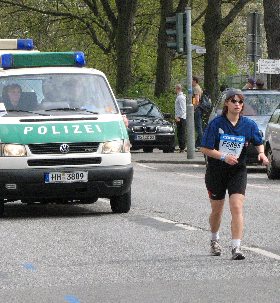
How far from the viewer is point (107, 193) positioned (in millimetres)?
17250

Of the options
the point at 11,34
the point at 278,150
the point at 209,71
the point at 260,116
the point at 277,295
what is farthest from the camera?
the point at 11,34

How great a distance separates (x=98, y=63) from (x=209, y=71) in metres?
30.6

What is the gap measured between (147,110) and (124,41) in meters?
9.13

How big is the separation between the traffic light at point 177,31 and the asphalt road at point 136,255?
12447mm

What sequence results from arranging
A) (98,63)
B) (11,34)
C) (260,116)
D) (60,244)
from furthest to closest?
(98,63), (11,34), (260,116), (60,244)

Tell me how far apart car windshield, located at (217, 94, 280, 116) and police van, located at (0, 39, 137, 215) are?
11.9 m

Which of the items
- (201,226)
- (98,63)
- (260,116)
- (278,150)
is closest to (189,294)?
(201,226)

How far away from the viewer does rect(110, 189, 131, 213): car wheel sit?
1770 centimetres

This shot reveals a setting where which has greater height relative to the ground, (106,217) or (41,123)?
(41,123)

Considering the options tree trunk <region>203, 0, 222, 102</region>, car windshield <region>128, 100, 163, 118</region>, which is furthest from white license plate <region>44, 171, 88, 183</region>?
tree trunk <region>203, 0, 222, 102</region>

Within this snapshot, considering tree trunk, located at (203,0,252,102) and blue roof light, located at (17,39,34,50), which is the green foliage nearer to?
tree trunk, located at (203,0,252,102)

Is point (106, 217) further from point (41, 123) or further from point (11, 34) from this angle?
point (11, 34)

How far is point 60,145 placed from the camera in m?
17.0

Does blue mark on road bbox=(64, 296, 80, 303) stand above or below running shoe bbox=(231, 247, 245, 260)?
above
